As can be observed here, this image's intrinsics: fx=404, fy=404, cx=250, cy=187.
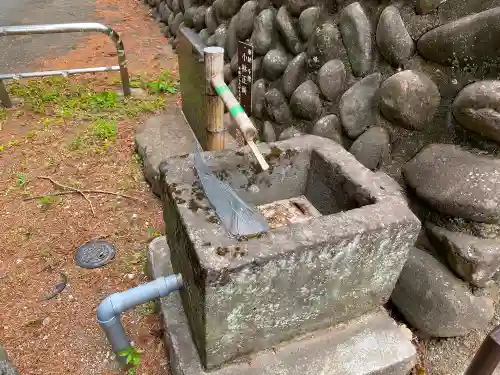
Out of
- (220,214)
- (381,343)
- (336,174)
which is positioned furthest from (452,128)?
(220,214)

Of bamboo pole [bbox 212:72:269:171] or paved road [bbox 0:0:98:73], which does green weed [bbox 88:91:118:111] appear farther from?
bamboo pole [bbox 212:72:269:171]

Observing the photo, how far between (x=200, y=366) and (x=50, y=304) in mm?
1148

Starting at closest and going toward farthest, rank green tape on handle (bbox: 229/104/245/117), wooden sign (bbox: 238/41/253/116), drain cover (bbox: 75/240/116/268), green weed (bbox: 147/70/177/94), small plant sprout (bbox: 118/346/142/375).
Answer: green tape on handle (bbox: 229/104/245/117) < small plant sprout (bbox: 118/346/142/375) < drain cover (bbox: 75/240/116/268) < wooden sign (bbox: 238/41/253/116) < green weed (bbox: 147/70/177/94)

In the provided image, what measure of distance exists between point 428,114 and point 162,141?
2.12m

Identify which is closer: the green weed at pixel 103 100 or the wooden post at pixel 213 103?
the wooden post at pixel 213 103

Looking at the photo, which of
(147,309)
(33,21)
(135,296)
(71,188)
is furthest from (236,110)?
(33,21)

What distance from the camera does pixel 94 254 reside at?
8.46 ft

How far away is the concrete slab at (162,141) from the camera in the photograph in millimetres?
3094

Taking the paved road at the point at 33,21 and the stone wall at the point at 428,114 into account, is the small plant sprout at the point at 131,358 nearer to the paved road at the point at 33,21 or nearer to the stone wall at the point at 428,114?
the stone wall at the point at 428,114

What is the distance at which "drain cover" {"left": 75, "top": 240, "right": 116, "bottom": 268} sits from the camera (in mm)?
2514

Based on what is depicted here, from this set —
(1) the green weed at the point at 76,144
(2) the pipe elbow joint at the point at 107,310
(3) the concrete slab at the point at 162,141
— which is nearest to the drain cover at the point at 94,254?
(3) the concrete slab at the point at 162,141

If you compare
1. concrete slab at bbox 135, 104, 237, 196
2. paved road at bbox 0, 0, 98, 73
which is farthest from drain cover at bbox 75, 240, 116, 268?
paved road at bbox 0, 0, 98, 73

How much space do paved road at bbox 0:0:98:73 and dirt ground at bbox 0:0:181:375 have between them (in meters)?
0.95

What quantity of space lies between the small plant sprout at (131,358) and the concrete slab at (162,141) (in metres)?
1.31
